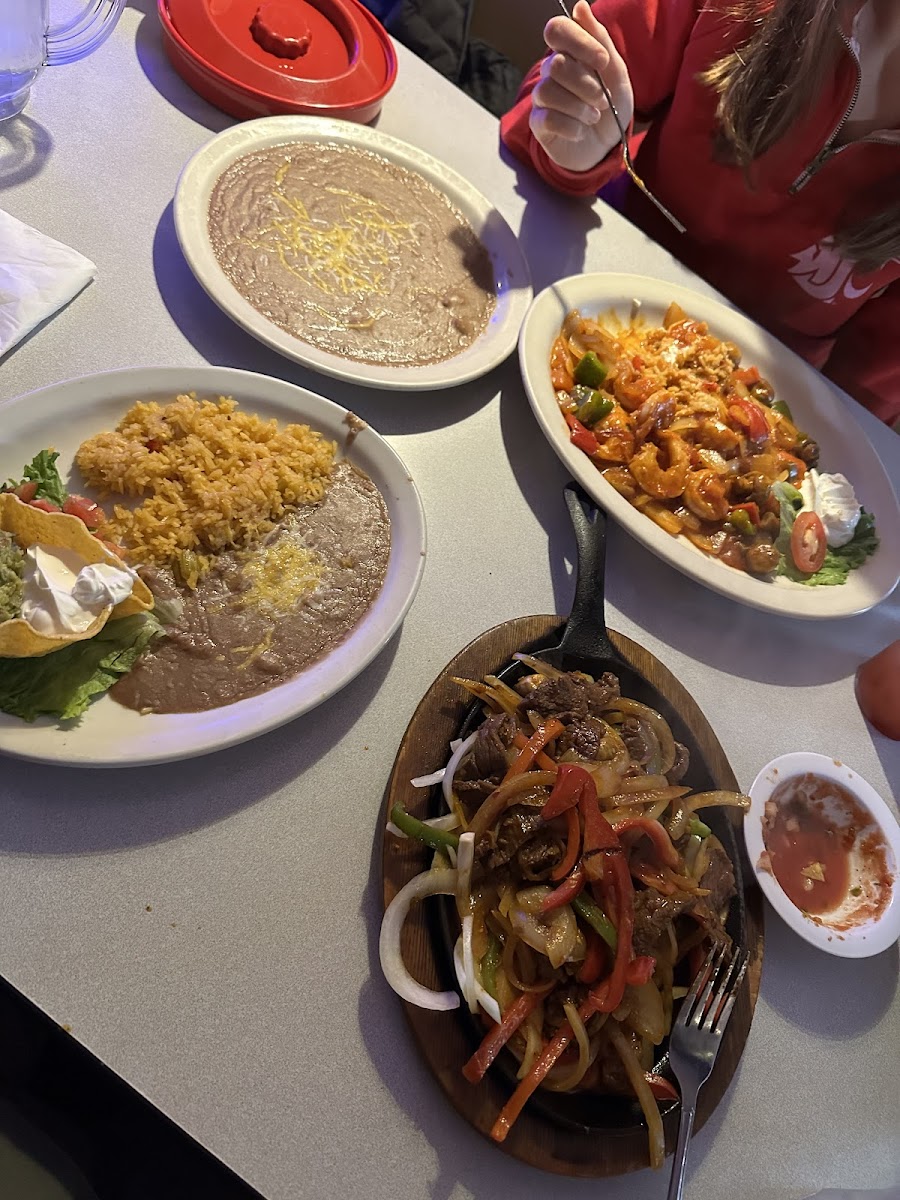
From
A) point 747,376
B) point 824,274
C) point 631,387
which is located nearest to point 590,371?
point 631,387

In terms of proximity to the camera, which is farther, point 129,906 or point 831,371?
point 831,371

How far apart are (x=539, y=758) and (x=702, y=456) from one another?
0.99m

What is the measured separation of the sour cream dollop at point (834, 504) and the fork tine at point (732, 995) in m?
1.08

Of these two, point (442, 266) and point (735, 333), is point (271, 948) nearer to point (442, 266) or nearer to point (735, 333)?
point (442, 266)

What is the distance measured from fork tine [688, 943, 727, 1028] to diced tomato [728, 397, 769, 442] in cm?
128

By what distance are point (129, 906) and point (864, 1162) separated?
4.06 feet

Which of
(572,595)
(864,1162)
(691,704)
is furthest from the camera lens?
(572,595)

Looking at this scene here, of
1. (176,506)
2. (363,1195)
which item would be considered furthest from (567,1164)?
(176,506)

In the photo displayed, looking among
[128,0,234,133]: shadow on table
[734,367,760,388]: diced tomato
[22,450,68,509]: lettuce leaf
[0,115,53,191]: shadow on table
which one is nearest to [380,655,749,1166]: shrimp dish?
[22,450,68,509]: lettuce leaf

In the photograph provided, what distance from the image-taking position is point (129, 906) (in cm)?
110

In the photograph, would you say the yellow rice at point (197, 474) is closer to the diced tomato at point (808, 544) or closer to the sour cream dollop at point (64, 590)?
the sour cream dollop at point (64, 590)

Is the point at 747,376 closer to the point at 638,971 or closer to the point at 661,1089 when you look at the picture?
the point at 638,971

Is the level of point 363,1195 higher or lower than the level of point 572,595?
lower

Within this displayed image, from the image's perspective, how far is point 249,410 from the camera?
1546 millimetres
